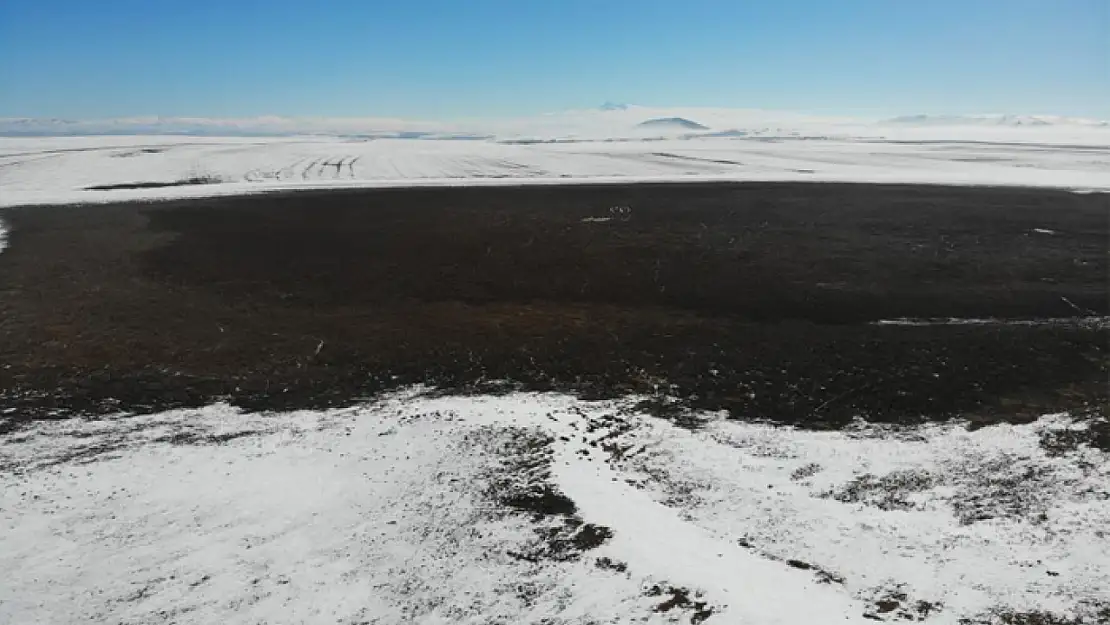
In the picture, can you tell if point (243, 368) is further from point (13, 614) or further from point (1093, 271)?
point (1093, 271)

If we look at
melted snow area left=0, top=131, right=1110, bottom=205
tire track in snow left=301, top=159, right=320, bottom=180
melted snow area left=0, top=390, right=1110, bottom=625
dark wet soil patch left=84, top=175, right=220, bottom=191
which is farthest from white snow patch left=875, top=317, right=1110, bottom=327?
dark wet soil patch left=84, top=175, right=220, bottom=191

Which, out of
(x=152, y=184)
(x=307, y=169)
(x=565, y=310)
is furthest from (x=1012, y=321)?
(x=307, y=169)

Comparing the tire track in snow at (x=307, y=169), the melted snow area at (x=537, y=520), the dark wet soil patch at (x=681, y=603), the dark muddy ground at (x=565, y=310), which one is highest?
the tire track in snow at (x=307, y=169)

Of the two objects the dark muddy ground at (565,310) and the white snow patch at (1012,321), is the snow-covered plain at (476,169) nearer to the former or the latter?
the dark muddy ground at (565,310)

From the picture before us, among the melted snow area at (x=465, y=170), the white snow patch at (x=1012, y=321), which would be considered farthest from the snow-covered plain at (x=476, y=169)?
the white snow patch at (x=1012, y=321)

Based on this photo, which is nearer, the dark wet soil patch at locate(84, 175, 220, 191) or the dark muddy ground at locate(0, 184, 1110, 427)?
the dark muddy ground at locate(0, 184, 1110, 427)

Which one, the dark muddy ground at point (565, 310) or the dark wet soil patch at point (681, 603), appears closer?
the dark wet soil patch at point (681, 603)

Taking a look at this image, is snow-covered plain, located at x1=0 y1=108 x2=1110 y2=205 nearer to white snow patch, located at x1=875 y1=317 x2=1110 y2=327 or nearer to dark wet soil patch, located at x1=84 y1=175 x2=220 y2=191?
dark wet soil patch, located at x1=84 y1=175 x2=220 y2=191
